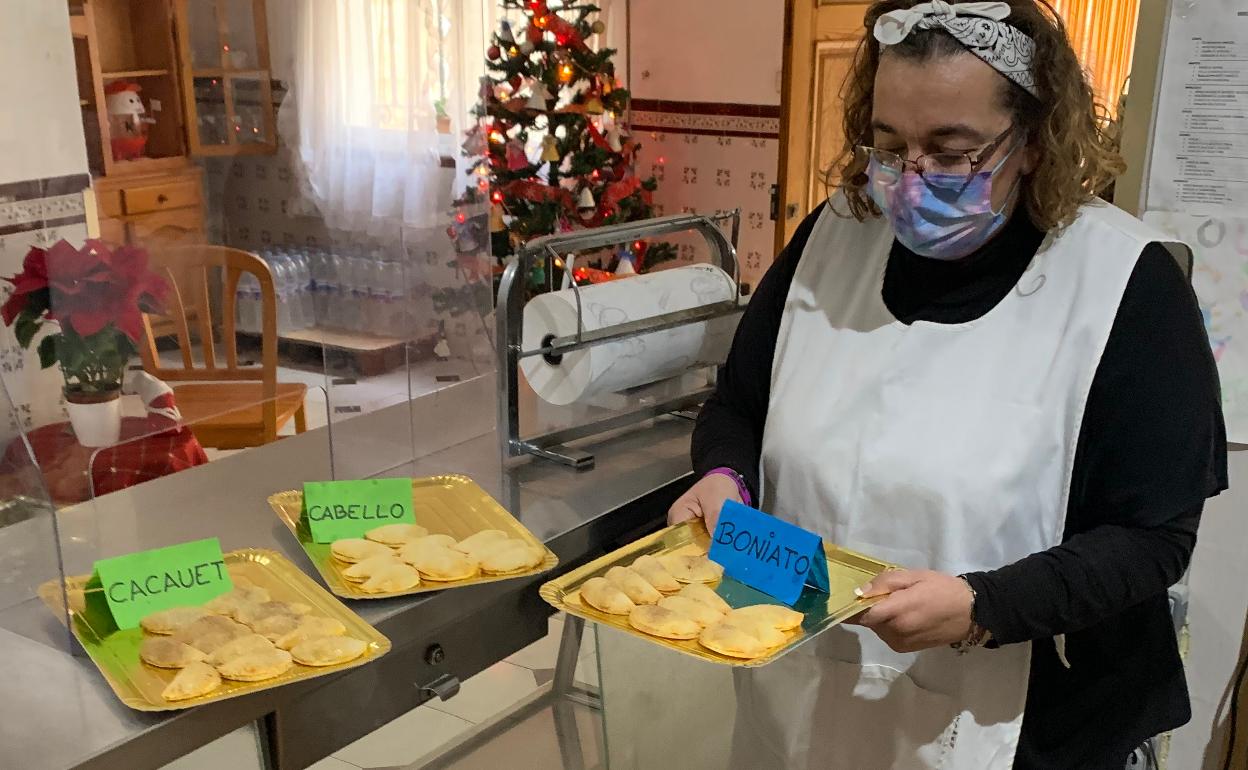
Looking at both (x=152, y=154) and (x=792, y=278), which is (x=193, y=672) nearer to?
(x=792, y=278)

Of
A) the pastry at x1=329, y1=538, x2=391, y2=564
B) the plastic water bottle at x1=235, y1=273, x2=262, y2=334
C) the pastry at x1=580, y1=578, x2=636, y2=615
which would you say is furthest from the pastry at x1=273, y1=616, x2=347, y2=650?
the plastic water bottle at x1=235, y1=273, x2=262, y2=334

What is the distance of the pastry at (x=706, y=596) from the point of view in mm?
1066

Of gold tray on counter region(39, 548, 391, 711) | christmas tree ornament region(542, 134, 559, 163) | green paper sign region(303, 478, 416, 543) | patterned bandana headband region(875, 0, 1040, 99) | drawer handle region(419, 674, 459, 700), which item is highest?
patterned bandana headband region(875, 0, 1040, 99)

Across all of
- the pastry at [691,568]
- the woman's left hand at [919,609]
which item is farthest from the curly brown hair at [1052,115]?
the pastry at [691,568]

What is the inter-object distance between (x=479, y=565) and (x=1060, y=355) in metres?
0.65

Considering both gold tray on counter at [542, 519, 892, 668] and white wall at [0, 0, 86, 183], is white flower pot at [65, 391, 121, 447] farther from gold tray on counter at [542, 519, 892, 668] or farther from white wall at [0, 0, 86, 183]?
gold tray on counter at [542, 519, 892, 668]

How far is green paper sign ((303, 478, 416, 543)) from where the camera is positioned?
1.18m

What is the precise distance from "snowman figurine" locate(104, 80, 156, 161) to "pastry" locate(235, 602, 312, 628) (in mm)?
1525

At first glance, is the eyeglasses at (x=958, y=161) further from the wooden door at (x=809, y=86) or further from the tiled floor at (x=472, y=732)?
the wooden door at (x=809, y=86)

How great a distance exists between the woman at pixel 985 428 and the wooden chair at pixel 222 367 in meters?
0.68

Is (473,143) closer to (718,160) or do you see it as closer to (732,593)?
(732,593)

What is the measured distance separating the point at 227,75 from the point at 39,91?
330mm

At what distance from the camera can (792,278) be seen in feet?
4.42

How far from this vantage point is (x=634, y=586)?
1085 mm
